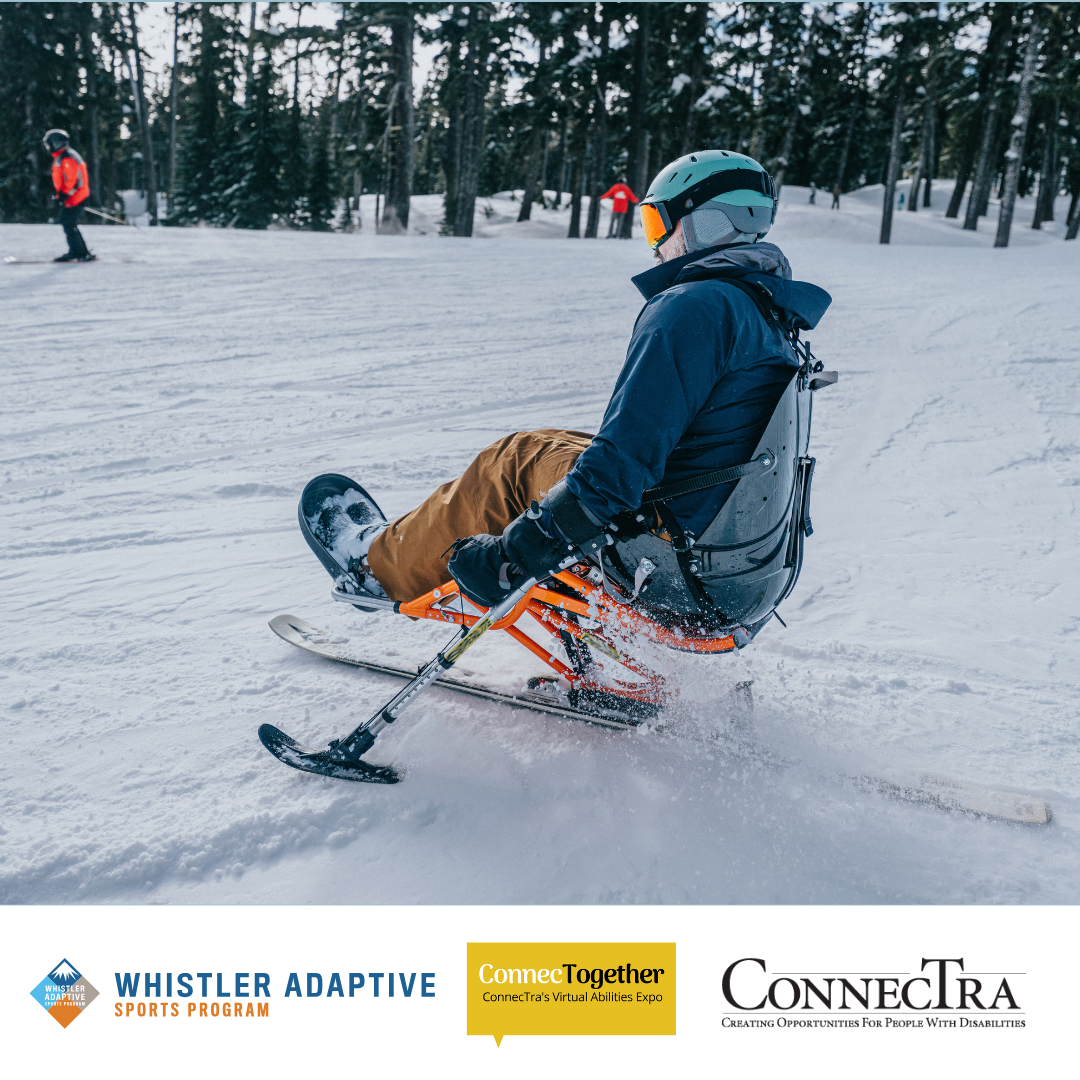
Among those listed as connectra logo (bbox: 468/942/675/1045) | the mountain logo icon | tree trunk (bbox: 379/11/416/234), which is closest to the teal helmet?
connectra logo (bbox: 468/942/675/1045)

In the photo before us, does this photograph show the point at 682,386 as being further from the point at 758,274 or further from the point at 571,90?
the point at 571,90

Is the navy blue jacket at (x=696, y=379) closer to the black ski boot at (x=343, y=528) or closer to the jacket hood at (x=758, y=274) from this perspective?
the jacket hood at (x=758, y=274)

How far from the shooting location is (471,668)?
9.46 feet

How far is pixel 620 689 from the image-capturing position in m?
2.65

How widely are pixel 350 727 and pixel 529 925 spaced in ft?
3.08

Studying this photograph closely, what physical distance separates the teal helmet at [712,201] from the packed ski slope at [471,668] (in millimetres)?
1377

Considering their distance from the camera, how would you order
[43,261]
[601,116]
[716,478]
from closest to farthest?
[716,478] < [43,261] < [601,116]

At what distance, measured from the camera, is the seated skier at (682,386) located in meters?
1.83

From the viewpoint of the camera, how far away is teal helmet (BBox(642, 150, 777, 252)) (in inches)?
79.7

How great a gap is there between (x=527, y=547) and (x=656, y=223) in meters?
0.95

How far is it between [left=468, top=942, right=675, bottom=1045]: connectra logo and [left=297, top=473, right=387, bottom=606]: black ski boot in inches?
48.4

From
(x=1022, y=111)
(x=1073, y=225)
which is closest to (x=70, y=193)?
(x=1022, y=111)

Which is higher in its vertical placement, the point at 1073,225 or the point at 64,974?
the point at 1073,225

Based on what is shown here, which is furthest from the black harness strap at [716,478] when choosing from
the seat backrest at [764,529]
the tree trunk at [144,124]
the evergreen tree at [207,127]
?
the evergreen tree at [207,127]
